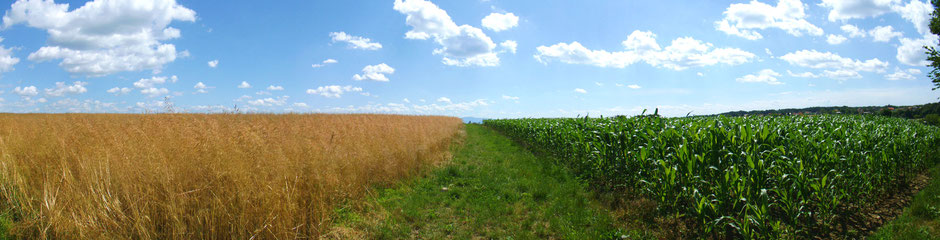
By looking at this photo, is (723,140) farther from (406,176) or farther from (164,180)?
(164,180)

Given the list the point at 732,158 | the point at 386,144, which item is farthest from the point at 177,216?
the point at 732,158

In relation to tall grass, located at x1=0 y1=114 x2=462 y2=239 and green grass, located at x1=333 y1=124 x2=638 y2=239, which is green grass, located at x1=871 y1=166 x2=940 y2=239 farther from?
tall grass, located at x1=0 y1=114 x2=462 y2=239

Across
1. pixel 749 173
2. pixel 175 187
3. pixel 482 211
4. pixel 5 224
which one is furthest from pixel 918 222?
pixel 5 224

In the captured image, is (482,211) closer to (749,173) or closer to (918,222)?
(749,173)

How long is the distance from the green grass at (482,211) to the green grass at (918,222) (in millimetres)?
3827

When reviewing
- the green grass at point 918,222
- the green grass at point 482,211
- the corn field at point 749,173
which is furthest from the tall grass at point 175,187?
the green grass at point 918,222

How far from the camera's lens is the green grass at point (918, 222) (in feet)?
15.0

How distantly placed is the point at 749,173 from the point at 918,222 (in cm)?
398

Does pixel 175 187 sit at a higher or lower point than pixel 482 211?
higher

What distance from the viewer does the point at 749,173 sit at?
3938 millimetres

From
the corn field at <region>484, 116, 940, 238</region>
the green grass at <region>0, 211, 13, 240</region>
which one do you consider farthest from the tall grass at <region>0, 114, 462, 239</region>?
the corn field at <region>484, 116, 940, 238</region>

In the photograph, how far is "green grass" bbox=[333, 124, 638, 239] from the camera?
4750mm

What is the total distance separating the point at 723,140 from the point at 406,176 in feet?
19.8

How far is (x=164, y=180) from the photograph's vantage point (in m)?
3.85
